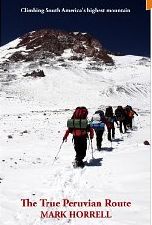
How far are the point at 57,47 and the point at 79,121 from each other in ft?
283

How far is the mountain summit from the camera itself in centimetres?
8750

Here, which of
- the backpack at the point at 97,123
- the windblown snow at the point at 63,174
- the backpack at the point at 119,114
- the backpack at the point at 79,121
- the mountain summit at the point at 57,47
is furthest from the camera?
the mountain summit at the point at 57,47

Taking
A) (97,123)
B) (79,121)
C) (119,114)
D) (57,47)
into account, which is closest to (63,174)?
(79,121)

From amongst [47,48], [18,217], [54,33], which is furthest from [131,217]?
[54,33]

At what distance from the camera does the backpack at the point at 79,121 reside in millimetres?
11367

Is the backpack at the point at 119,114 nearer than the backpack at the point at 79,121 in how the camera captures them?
No

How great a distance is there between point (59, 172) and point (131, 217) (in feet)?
15.0

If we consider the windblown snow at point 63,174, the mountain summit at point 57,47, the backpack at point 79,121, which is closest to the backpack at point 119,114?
the windblown snow at point 63,174

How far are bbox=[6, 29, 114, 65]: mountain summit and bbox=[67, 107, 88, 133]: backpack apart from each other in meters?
70.9

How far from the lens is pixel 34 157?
549 inches

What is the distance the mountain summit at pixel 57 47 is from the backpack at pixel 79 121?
70.9 m

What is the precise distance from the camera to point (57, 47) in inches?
3784

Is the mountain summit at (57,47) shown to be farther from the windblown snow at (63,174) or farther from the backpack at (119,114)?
the backpack at (119,114)

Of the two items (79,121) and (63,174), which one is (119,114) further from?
(63,174)
